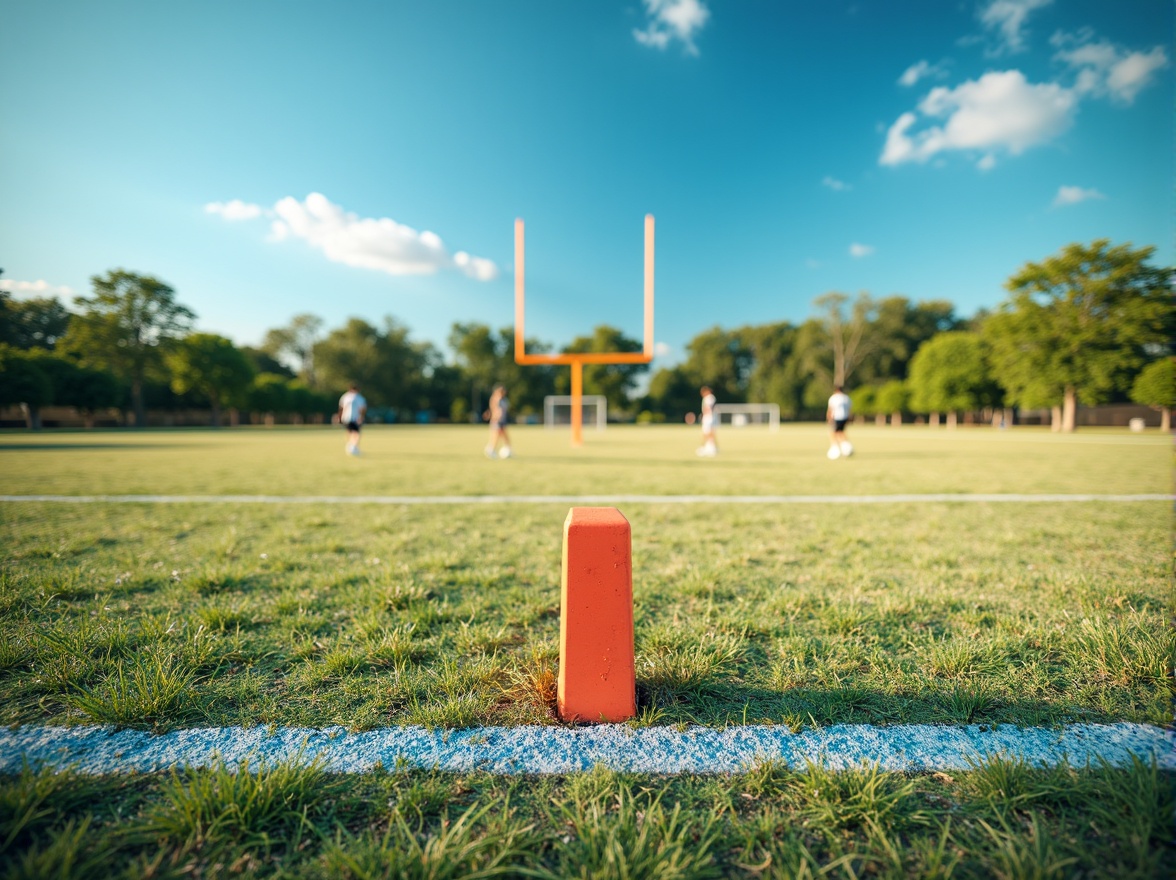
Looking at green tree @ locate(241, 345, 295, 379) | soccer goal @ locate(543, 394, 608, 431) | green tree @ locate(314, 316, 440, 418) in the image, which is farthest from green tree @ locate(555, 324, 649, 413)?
green tree @ locate(241, 345, 295, 379)

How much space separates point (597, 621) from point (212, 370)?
60021mm

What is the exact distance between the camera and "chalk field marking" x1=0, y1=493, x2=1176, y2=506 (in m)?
6.36

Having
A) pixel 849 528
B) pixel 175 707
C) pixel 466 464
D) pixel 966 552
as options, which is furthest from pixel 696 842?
pixel 466 464

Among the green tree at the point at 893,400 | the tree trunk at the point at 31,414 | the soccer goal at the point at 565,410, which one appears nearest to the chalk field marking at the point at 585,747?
the tree trunk at the point at 31,414

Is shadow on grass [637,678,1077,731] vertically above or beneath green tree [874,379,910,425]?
beneath

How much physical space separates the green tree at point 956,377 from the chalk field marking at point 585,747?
58977 mm

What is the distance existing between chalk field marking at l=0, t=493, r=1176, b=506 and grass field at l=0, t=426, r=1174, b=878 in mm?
1456

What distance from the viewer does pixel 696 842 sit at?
4.08 ft

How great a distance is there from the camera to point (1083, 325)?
108 feet

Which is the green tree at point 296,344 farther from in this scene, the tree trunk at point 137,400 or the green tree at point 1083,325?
the green tree at point 1083,325

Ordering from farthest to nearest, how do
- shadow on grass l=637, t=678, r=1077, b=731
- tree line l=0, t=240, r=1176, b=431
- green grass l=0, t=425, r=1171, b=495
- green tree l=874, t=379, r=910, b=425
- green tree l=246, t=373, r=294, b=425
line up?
green tree l=874, t=379, r=910, b=425
green tree l=246, t=373, r=294, b=425
tree line l=0, t=240, r=1176, b=431
green grass l=0, t=425, r=1171, b=495
shadow on grass l=637, t=678, r=1077, b=731

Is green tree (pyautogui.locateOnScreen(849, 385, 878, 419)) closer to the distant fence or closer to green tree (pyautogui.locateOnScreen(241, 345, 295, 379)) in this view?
the distant fence

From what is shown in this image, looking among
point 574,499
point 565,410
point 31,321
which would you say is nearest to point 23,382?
point 31,321

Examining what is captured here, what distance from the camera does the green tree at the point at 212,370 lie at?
46.1 meters
